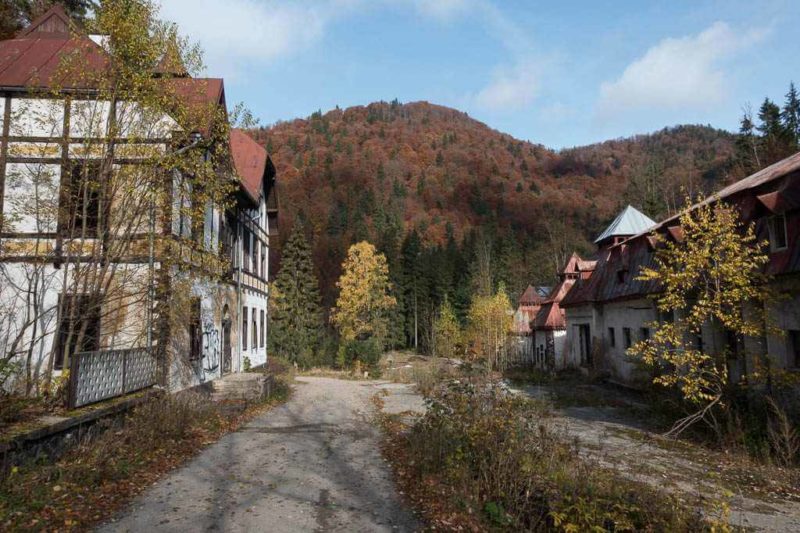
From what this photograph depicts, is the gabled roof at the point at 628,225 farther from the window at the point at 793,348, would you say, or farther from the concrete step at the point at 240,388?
the concrete step at the point at 240,388

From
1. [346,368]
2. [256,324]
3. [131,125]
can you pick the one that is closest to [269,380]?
[256,324]

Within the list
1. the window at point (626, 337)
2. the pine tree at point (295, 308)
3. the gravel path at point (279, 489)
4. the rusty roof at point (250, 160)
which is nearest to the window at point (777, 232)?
the window at point (626, 337)

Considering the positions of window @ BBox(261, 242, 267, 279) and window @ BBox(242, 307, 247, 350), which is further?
window @ BBox(261, 242, 267, 279)

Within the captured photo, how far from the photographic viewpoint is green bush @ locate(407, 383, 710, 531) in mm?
5312

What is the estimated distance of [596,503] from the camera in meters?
→ 5.51

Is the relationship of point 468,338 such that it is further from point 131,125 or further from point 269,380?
point 131,125

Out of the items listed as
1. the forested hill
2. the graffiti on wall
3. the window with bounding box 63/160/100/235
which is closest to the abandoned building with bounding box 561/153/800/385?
the graffiti on wall

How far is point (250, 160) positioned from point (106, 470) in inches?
693

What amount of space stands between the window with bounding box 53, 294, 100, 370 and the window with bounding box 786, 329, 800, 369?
15600mm

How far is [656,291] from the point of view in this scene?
1766 cm

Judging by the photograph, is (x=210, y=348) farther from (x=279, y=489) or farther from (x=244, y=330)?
(x=279, y=489)

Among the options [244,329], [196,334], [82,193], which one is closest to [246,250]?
[244,329]

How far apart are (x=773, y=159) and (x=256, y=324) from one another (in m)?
33.2

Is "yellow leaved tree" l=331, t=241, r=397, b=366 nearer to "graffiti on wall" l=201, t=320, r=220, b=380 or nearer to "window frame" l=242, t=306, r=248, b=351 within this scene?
"window frame" l=242, t=306, r=248, b=351
